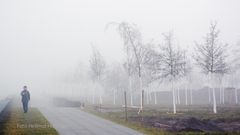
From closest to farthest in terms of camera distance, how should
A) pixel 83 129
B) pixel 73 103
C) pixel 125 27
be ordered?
pixel 83 129
pixel 125 27
pixel 73 103

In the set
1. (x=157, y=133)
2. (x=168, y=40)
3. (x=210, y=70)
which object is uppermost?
(x=168, y=40)

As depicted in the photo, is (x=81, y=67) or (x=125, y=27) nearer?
(x=125, y=27)

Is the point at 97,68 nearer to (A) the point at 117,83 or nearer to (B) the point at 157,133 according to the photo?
(A) the point at 117,83

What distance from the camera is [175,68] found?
43188mm

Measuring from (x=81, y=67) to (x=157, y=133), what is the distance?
8072cm

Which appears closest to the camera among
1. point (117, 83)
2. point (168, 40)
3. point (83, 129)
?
point (83, 129)

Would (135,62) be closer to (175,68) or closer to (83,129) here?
(175,68)

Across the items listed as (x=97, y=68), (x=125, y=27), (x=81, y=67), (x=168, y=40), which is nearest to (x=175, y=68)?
(x=168, y=40)

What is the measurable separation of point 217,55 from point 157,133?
20485 mm

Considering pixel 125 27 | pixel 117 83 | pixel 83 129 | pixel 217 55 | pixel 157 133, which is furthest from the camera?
pixel 117 83

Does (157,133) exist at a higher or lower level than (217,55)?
lower

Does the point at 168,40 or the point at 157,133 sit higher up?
the point at 168,40

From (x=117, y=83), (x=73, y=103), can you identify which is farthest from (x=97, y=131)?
(x=117, y=83)

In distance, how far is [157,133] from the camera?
22.4m
